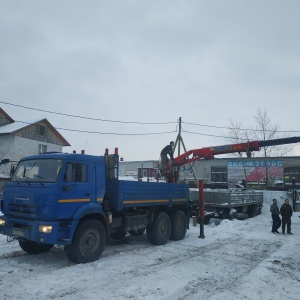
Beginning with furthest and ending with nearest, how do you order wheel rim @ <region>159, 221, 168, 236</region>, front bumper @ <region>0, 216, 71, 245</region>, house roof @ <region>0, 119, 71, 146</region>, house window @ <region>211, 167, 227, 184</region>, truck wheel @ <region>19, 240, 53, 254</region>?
house window @ <region>211, 167, 227, 184</region> → house roof @ <region>0, 119, 71, 146</region> → wheel rim @ <region>159, 221, 168, 236</region> → truck wheel @ <region>19, 240, 53, 254</region> → front bumper @ <region>0, 216, 71, 245</region>

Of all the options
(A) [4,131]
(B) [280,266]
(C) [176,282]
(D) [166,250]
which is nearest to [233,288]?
(C) [176,282]

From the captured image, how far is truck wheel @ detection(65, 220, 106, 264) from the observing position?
741cm

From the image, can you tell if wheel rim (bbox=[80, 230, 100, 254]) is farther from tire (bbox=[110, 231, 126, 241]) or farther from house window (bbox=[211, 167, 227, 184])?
house window (bbox=[211, 167, 227, 184])

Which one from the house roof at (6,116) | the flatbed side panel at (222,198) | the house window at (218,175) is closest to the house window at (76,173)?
the flatbed side panel at (222,198)

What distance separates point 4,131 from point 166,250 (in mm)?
28557

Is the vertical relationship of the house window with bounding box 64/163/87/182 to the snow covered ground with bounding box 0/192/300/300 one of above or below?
above

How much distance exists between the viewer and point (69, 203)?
7383mm

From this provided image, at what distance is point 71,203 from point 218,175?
114ft

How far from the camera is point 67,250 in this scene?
24.4 ft

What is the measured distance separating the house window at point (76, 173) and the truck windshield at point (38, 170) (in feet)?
0.76

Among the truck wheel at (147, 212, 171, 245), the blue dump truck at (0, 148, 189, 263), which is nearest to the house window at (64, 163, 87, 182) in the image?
the blue dump truck at (0, 148, 189, 263)

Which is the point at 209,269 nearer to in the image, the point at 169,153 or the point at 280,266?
the point at 280,266

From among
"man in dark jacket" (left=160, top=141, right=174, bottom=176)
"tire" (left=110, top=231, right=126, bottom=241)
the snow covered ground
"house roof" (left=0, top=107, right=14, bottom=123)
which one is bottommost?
the snow covered ground

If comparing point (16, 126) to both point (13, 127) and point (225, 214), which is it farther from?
point (225, 214)
